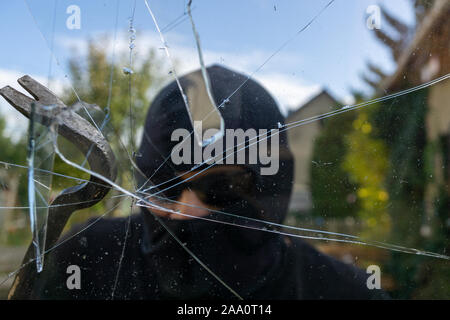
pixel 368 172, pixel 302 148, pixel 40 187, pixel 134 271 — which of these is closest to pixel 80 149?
pixel 40 187

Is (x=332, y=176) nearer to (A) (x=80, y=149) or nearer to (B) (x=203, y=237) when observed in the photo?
(B) (x=203, y=237)

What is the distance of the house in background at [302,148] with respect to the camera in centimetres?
68

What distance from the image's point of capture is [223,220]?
2.26 ft

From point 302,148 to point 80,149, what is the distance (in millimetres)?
426

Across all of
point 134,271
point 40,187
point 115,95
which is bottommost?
point 134,271

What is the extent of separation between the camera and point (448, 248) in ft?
2.56

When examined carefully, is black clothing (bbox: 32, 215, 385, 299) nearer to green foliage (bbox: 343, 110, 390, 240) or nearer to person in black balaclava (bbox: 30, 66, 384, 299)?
person in black balaclava (bbox: 30, 66, 384, 299)

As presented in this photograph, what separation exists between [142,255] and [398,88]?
24.7 inches

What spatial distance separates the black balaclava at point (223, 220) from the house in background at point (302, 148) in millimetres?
14

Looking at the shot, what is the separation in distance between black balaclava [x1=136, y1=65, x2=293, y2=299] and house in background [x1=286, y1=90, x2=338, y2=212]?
0.01 m

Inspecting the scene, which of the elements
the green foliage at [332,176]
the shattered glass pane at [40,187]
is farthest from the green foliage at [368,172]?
the shattered glass pane at [40,187]

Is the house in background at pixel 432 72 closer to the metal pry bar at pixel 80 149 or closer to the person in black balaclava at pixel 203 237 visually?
the person in black balaclava at pixel 203 237

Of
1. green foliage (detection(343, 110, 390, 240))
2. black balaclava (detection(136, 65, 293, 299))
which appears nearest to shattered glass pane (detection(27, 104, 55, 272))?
black balaclava (detection(136, 65, 293, 299))

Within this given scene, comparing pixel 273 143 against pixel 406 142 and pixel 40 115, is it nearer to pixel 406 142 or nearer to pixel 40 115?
pixel 406 142
